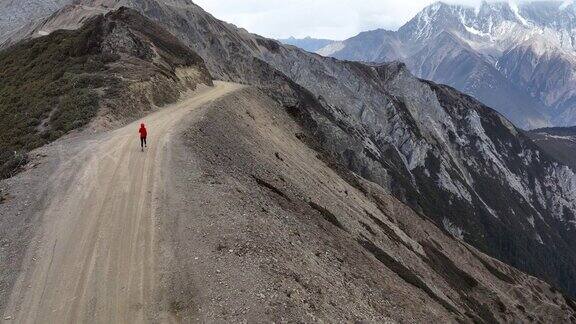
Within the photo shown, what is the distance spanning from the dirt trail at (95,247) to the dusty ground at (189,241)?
0.06 m

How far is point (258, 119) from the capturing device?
52.0 metres

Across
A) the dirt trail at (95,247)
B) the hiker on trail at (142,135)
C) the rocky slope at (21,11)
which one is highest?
the rocky slope at (21,11)

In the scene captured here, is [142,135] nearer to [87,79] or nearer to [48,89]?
[87,79]

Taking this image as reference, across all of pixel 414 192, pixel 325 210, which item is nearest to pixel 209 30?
pixel 414 192

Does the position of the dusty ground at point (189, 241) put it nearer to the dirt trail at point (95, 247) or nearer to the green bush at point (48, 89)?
the dirt trail at point (95, 247)

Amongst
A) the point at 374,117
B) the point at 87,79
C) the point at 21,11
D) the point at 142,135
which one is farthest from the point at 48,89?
the point at 374,117

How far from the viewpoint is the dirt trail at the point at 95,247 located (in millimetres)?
18047

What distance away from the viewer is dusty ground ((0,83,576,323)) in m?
18.6

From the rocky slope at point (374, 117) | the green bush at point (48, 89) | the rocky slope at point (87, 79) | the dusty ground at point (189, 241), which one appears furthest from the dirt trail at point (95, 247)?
the rocky slope at point (374, 117)

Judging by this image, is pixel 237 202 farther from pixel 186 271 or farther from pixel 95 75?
pixel 95 75

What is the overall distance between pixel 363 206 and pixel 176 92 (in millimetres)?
22339

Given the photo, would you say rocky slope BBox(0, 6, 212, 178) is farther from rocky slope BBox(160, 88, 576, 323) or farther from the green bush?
rocky slope BBox(160, 88, 576, 323)

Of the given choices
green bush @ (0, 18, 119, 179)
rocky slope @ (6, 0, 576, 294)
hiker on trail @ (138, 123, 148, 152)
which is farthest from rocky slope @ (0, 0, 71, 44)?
hiker on trail @ (138, 123, 148, 152)

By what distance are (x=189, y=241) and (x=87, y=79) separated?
90.5 feet
